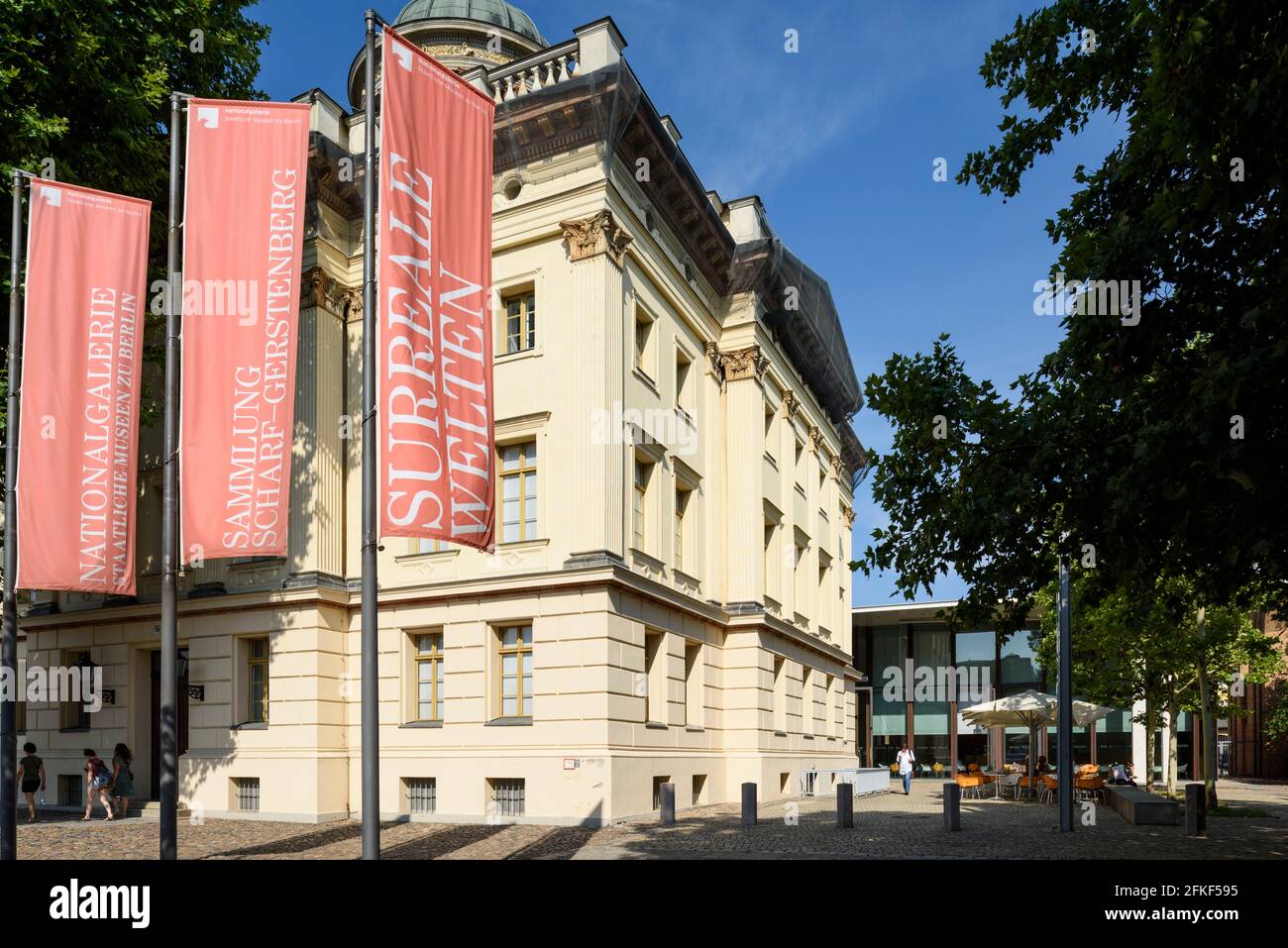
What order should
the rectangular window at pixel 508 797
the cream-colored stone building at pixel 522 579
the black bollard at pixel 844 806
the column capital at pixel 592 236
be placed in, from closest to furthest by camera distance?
the black bollard at pixel 844 806 → the rectangular window at pixel 508 797 → the cream-colored stone building at pixel 522 579 → the column capital at pixel 592 236

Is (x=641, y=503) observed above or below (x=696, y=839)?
above

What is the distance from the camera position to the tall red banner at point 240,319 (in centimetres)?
1602

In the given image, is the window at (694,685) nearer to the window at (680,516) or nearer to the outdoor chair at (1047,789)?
the window at (680,516)

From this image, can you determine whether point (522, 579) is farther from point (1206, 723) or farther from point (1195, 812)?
point (1206, 723)

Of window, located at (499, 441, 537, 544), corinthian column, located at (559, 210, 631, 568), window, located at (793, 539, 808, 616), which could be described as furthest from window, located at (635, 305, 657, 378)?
window, located at (793, 539, 808, 616)

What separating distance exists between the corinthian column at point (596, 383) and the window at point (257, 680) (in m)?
8.07

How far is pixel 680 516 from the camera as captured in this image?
93.1 ft

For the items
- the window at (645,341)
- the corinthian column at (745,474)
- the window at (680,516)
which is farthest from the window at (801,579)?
the window at (645,341)

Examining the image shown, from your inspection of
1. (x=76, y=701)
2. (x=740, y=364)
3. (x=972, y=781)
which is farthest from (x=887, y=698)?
(x=76, y=701)

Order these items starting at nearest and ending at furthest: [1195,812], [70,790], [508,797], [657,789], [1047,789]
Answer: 1. [1195,812]
2. [508,797]
3. [657,789]
4. [70,790]
5. [1047,789]

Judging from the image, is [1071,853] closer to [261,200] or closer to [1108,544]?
[1108,544]

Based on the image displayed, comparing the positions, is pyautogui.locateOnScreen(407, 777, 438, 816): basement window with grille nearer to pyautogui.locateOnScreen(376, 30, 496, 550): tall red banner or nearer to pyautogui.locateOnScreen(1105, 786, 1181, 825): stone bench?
pyautogui.locateOnScreen(376, 30, 496, 550): tall red banner

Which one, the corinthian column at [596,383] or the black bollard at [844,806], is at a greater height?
the corinthian column at [596,383]

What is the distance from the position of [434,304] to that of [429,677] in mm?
12620
